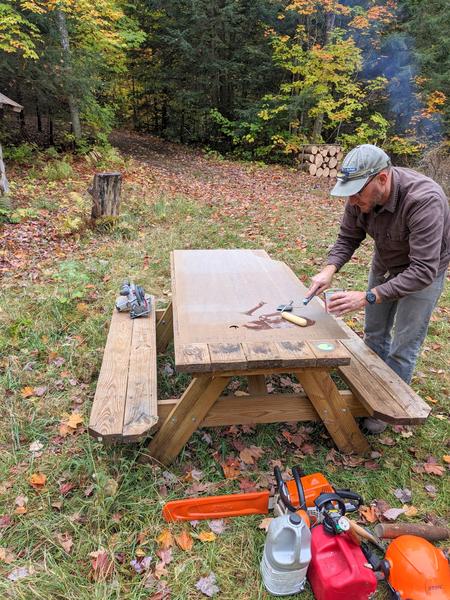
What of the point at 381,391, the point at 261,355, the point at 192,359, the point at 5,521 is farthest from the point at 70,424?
the point at 381,391

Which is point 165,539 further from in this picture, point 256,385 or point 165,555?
point 256,385


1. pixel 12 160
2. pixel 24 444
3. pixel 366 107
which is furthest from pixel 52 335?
pixel 366 107

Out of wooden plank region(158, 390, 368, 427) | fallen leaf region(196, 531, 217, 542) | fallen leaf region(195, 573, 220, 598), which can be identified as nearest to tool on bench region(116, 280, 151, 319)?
wooden plank region(158, 390, 368, 427)

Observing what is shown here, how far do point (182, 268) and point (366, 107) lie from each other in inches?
548

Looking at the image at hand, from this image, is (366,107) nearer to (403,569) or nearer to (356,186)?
(356,186)

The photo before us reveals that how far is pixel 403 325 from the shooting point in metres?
2.86

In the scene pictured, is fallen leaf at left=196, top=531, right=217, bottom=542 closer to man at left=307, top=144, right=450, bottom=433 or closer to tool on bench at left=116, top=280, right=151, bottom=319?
man at left=307, top=144, right=450, bottom=433

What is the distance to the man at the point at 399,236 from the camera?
7.94 ft

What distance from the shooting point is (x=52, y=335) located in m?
4.09

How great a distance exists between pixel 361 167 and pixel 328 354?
3.57 ft

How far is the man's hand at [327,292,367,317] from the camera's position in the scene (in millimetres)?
2516

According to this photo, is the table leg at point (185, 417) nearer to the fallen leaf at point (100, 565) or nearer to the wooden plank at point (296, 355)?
the wooden plank at point (296, 355)

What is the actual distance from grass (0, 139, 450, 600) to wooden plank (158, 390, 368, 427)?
34 centimetres

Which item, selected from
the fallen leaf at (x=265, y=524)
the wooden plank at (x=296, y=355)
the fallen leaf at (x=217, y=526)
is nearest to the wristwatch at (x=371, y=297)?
the wooden plank at (x=296, y=355)
